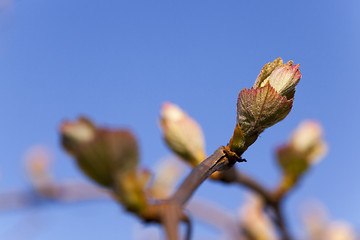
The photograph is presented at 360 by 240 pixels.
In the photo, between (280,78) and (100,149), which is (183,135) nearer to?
(100,149)

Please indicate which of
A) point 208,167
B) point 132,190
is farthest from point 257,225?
point 208,167

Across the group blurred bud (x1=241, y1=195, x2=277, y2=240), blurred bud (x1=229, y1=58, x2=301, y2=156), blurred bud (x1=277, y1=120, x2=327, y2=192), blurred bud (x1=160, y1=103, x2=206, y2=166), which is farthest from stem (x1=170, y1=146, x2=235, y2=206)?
blurred bud (x1=241, y1=195, x2=277, y2=240)

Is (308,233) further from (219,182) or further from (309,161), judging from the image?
(219,182)

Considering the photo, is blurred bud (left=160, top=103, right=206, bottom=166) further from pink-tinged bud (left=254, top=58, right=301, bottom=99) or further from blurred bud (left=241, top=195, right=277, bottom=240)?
blurred bud (left=241, top=195, right=277, bottom=240)

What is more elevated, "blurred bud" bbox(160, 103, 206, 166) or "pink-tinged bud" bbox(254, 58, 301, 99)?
"blurred bud" bbox(160, 103, 206, 166)

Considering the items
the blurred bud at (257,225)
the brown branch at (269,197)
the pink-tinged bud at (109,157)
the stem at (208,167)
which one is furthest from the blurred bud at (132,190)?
the blurred bud at (257,225)
